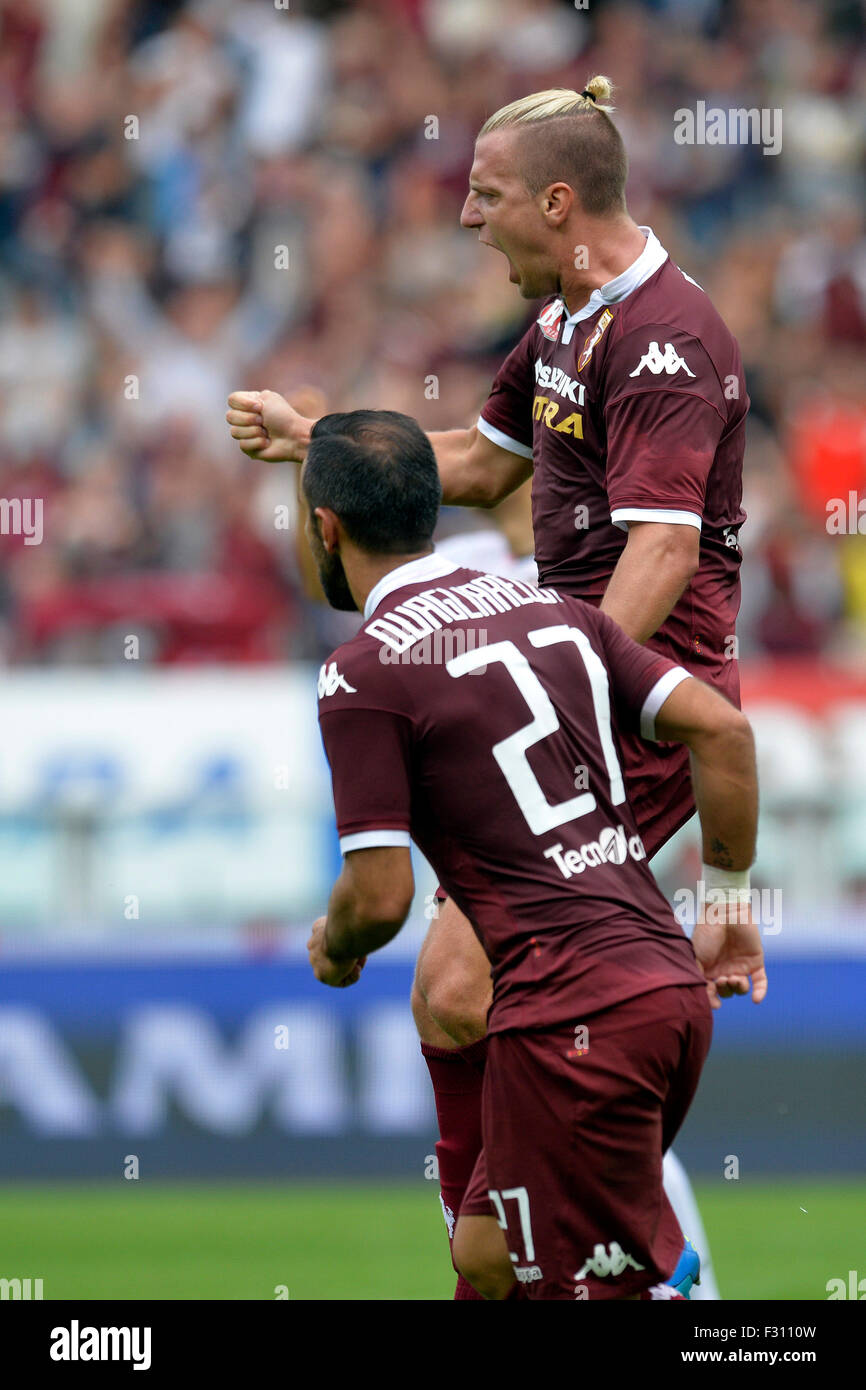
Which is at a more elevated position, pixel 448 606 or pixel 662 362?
pixel 662 362

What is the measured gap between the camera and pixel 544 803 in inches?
155

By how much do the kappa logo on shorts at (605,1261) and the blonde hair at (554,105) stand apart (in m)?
2.37

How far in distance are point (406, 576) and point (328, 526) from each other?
0.19 metres

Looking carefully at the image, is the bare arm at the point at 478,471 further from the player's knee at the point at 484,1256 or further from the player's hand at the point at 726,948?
the player's knee at the point at 484,1256

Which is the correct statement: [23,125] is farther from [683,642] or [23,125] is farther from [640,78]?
[683,642]

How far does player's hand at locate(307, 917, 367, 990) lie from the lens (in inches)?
161

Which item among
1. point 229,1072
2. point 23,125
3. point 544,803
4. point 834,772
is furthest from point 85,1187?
point 23,125

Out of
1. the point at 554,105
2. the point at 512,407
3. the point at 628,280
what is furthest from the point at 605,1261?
the point at 554,105

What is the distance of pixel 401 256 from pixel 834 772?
5.16 m

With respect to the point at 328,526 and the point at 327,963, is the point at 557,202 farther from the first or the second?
the point at 327,963

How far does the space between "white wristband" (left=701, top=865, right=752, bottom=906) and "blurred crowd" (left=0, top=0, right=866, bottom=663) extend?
6.43 meters

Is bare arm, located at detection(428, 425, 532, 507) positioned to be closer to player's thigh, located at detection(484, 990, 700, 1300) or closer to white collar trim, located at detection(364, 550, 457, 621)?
white collar trim, located at detection(364, 550, 457, 621)

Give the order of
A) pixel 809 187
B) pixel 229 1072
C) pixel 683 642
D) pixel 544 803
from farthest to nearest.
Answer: pixel 809 187 → pixel 229 1072 → pixel 683 642 → pixel 544 803

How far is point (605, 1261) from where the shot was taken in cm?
395
